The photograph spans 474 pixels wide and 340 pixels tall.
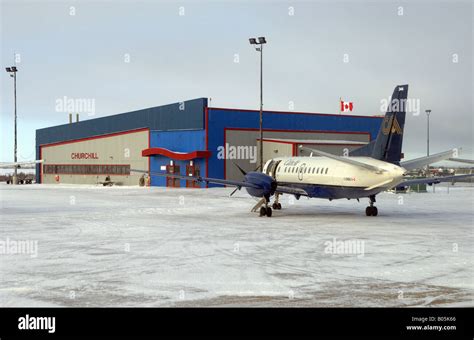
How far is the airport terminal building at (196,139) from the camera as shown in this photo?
6419cm

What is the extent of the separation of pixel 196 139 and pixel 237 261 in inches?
2001

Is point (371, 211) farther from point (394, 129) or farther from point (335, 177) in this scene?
point (394, 129)

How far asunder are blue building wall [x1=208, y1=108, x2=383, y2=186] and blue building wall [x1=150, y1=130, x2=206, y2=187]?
145 cm

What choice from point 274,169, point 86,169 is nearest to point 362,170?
point 274,169

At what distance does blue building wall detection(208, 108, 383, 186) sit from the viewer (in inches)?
2517

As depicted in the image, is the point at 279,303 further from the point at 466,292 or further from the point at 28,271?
the point at 28,271

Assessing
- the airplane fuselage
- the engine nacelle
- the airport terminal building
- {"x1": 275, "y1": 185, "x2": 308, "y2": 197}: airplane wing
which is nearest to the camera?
the airplane fuselage

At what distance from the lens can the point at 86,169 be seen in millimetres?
84000

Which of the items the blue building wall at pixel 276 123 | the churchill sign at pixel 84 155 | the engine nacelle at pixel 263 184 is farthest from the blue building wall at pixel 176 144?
the engine nacelle at pixel 263 184

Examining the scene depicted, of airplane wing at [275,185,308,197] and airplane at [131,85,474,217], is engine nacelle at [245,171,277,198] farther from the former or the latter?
airplane wing at [275,185,308,197]

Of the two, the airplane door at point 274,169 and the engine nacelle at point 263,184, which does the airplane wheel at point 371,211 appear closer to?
the engine nacelle at point 263,184

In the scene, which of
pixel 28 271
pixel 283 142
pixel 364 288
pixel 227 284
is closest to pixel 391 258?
pixel 364 288

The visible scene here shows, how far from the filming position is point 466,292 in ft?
36.7

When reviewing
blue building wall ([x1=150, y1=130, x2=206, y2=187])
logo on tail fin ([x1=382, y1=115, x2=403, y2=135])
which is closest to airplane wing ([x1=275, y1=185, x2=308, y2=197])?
logo on tail fin ([x1=382, y1=115, x2=403, y2=135])
